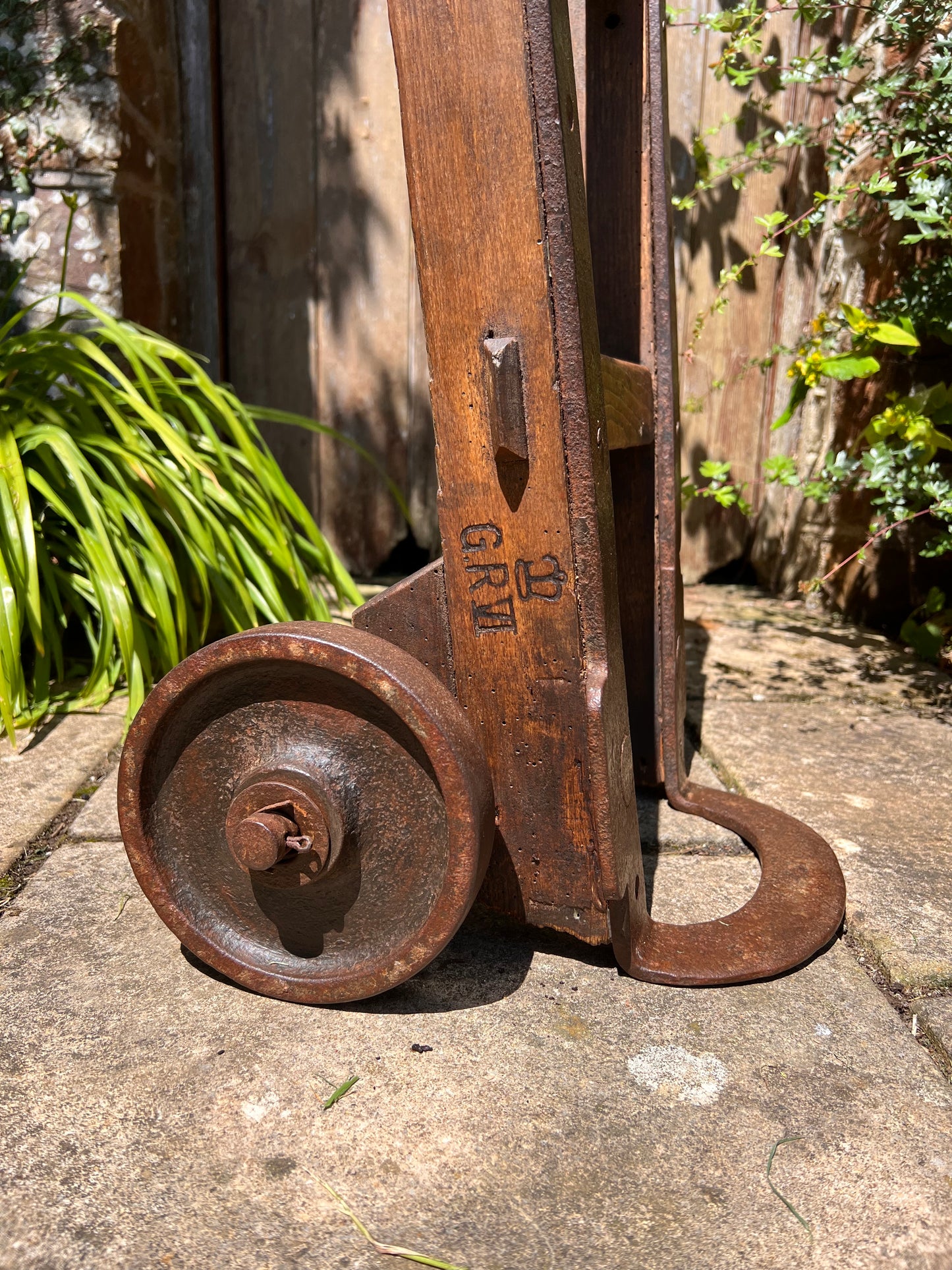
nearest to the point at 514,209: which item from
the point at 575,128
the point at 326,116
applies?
the point at 575,128

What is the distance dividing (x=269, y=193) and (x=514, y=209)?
2.17m

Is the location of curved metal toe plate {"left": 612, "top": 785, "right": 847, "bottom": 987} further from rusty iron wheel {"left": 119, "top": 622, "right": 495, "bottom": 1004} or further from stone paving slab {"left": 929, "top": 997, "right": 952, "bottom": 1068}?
rusty iron wheel {"left": 119, "top": 622, "right": 495, "bottom": 1004}

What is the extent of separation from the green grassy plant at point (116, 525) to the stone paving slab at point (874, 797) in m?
1.05

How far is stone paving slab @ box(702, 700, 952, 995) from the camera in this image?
4.34 ft

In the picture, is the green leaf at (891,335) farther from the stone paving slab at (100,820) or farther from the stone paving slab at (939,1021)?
the stone paving slab at (100,820)

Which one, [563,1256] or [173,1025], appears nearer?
[563,1256]

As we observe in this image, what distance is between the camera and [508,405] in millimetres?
1084

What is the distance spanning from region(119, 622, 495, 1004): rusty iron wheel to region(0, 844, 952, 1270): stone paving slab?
8 cm

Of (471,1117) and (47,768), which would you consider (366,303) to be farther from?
(471,1117)

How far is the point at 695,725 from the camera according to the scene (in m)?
2.09

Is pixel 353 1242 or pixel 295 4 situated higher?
pixel 295 4

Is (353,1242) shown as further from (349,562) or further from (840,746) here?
(349,562)

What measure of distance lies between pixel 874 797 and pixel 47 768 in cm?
149

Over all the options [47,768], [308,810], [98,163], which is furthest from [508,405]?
[98,163]
